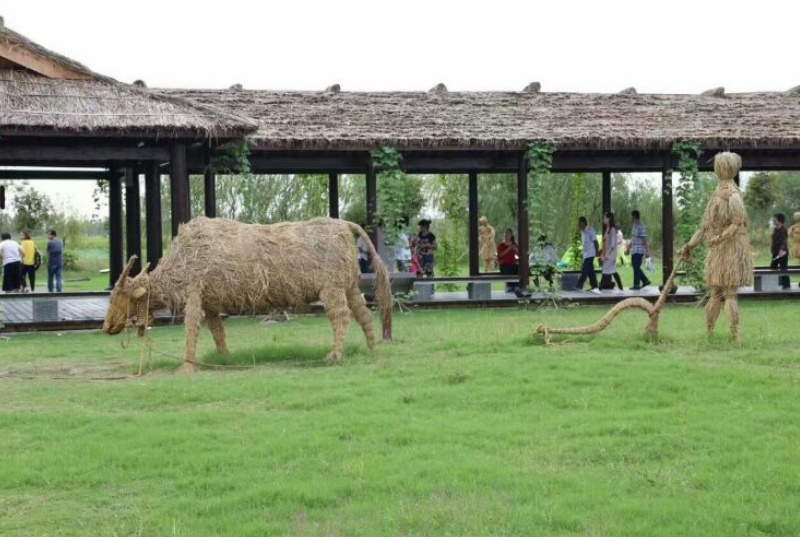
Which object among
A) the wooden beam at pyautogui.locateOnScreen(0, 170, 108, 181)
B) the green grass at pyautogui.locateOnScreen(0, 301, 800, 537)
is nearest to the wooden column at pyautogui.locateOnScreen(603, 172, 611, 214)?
the wooden beam at pyautogui.locateOnScreen(0, 170, 108, 181)

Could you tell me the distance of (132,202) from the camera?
76.8ft

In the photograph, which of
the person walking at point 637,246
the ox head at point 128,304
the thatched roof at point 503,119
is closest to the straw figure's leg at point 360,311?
the ox head at point 128,304

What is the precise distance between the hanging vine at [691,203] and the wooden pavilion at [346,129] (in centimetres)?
25

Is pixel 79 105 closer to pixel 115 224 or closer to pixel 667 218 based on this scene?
pixel 115 224

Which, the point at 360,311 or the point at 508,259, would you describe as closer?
the point at 360,311

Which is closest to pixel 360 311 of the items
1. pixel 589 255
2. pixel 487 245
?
pixel 589 255

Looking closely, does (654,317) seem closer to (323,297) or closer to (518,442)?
(323,297)

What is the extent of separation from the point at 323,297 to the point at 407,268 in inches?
427

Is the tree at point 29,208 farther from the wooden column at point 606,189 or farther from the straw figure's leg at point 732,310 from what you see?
the straw figure's leg at point 732,310

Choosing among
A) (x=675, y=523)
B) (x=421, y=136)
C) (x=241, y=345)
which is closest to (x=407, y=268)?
(x=421, y=136)

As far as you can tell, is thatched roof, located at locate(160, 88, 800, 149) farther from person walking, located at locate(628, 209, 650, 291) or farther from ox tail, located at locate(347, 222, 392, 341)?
ox tail, located at locate(347, 222, 392, 341)

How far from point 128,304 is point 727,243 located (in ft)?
21.7

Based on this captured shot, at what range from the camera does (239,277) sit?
38.6ft

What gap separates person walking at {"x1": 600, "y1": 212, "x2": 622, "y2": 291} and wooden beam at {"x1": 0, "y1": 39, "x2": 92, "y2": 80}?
993cm
